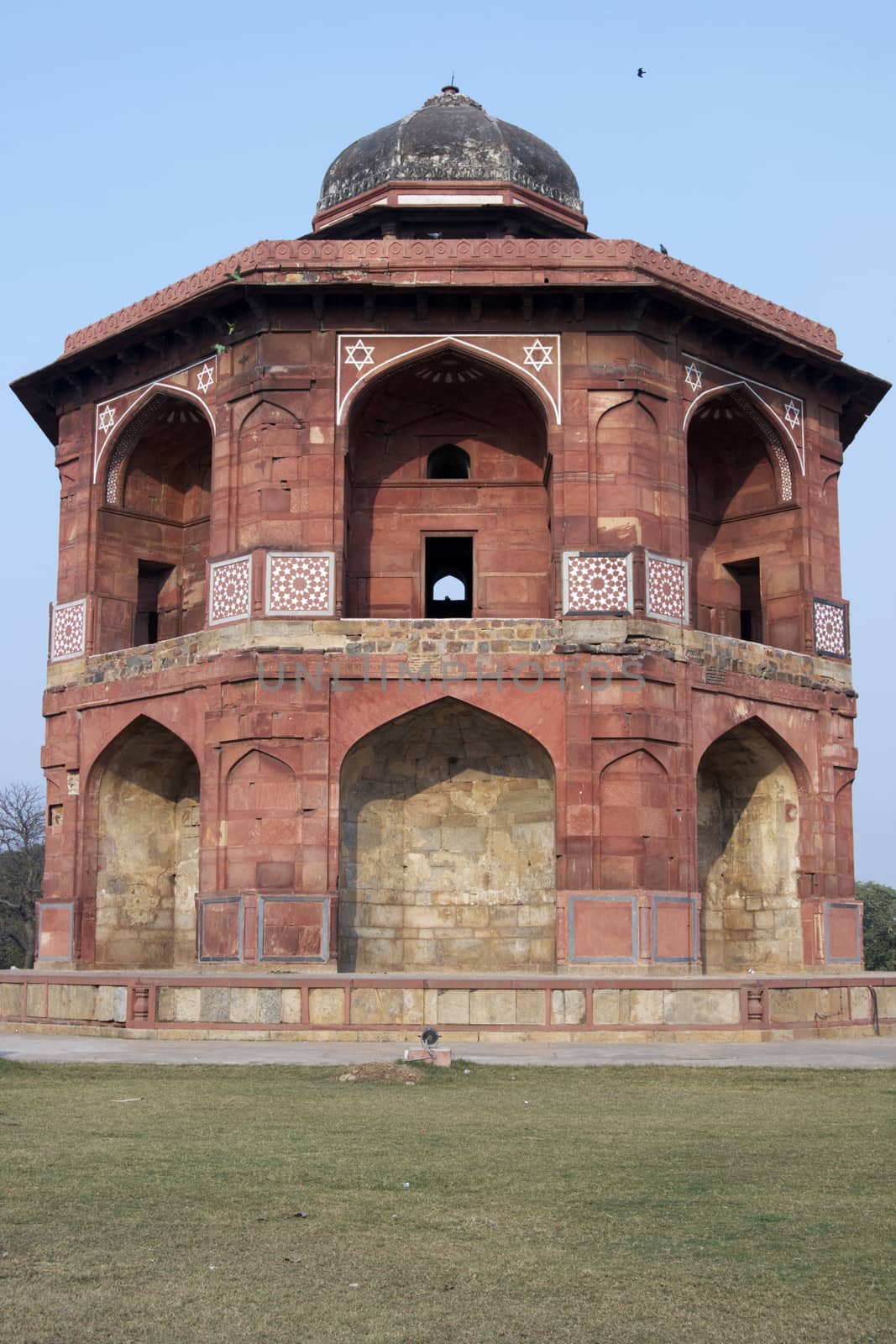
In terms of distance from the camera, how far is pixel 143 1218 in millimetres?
5902

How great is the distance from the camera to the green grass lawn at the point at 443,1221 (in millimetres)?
4688

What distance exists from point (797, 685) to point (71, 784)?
921 centimetres

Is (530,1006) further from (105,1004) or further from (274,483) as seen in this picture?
(274,483)

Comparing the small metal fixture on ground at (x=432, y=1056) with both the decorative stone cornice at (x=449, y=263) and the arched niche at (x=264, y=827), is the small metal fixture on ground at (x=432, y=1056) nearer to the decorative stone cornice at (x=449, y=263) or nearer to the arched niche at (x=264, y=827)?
the arched niche at (x=264, y=827)

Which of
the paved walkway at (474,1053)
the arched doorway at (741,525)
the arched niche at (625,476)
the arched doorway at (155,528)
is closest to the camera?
the paved walkway at (474,1053)

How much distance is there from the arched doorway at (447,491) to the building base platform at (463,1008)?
19.1ft

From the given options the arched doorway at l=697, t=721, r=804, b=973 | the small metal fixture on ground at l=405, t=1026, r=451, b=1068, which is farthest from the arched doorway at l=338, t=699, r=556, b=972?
the small metal fixture on ground at l=405, t=1026, r=451, b=1068

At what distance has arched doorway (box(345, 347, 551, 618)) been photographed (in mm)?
19406

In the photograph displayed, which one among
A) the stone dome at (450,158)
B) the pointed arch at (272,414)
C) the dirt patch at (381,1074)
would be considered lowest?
the dirt patch at (381,1074)

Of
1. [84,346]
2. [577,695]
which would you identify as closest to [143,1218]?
[577,695]

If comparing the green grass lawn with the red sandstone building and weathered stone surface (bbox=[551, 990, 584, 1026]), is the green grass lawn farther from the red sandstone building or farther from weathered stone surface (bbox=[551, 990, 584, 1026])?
the red sandstone building

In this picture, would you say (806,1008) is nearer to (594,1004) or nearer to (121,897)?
(594,1004)

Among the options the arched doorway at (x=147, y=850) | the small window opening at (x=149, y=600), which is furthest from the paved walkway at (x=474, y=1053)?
the small window opening at (x=149, y=600)

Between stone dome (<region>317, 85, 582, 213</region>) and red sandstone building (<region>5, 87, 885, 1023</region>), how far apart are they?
8 cm
